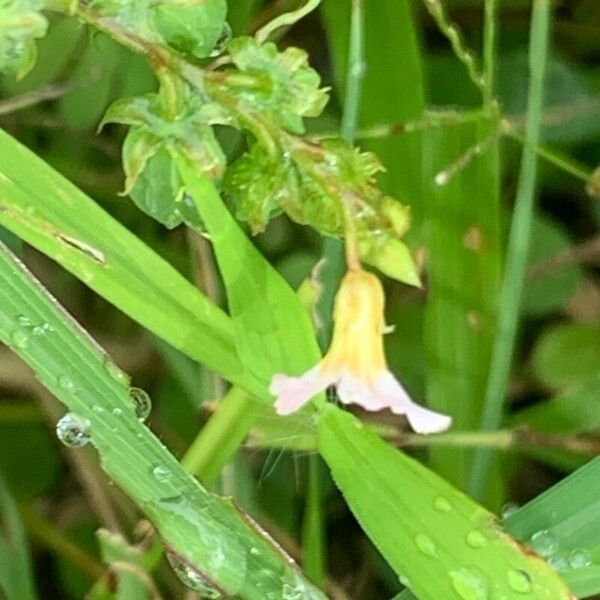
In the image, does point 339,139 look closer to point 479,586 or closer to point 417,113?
point 479,586

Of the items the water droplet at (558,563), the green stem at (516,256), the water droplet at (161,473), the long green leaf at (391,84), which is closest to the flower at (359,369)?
the water droplet at (161,473)

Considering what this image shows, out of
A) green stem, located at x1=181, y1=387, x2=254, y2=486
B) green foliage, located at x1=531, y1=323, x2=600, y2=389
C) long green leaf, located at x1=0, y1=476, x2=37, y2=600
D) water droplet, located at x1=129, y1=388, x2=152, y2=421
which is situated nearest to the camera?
water droplet, located at x1=129, y1=388, x2=152, y2=421

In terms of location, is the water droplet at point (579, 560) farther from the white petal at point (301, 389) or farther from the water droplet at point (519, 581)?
the white petal at point (301, 389)

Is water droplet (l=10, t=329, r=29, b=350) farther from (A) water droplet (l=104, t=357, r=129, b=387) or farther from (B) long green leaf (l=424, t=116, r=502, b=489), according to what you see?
(B) long green leaf (l=424, t=116, r=502, b=489)

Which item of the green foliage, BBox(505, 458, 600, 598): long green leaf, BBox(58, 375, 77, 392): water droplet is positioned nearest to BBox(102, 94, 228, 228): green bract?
BBox(58, 375, 77, 392): water droplet

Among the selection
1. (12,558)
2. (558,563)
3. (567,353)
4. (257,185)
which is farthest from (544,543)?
(12,558)
